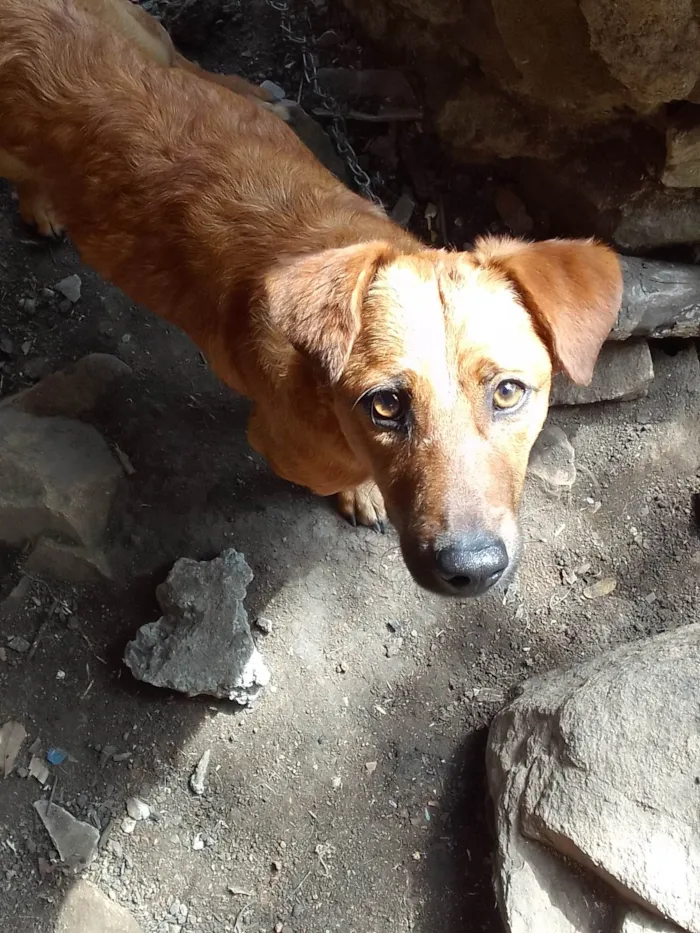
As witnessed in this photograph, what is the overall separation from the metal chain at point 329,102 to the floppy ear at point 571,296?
80.4 inches

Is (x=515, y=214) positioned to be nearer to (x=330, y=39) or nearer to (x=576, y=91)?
(x=576, y=91)

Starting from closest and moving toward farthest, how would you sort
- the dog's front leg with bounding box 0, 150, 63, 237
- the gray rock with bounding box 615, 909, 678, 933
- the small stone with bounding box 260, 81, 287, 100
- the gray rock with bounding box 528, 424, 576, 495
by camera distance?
the gray rock with bounding box 615, 909, 678, 933, the gray rock with bounding box 528, 424, 576, 495, the dog's front leg with bounding box 0, 150, 63, 237, the small stone with bounding box 260, 81, 287, 100

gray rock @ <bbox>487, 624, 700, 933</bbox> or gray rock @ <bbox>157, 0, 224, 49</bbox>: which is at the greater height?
gray rock @ <bbox>157, 0, 224, 49</bbox>

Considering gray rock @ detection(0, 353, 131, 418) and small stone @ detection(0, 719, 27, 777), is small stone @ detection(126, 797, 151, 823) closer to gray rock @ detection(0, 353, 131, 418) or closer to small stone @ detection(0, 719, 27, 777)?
small stone @ detection(0, 719, 27, 777)

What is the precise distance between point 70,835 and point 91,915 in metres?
0.34

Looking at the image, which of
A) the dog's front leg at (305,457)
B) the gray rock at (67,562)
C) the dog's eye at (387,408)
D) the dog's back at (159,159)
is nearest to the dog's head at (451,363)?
the dog's eye at (387,408)

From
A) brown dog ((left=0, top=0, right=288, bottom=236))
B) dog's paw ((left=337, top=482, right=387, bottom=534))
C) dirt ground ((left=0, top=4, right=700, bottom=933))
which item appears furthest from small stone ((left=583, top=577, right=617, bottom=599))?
brown dog ((left=0, top=0, right=288, bottom=236))

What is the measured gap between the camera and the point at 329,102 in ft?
14.7

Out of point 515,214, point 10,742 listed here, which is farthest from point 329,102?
point 10,742

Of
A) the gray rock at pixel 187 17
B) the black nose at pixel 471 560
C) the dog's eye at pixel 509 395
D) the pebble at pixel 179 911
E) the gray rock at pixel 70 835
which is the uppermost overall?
the gray rock at pixel 187 17

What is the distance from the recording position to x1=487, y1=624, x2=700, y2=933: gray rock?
101 inches

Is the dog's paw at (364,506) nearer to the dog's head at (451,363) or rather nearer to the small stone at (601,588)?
the small stone at (601,588)

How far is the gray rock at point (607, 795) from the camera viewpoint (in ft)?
8.43

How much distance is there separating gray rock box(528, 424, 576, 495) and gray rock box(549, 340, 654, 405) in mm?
240
